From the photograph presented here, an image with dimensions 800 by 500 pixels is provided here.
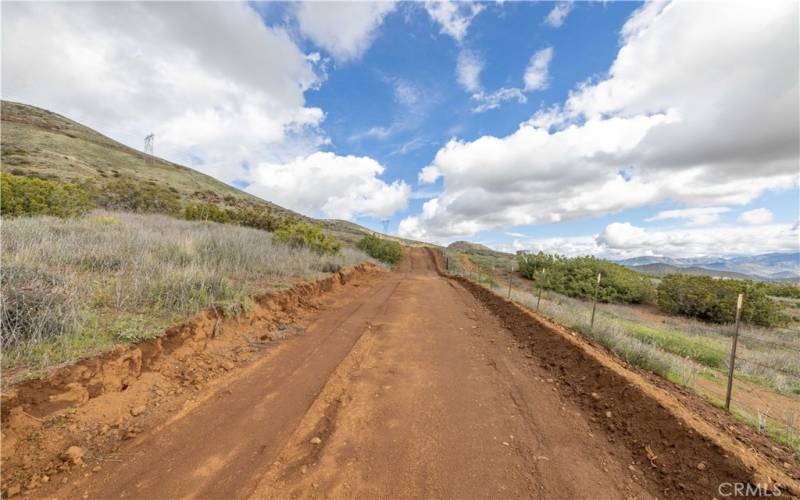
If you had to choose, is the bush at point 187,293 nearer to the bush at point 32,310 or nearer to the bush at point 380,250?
the bush at point 32,310

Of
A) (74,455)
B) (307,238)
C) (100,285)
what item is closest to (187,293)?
(100,285)

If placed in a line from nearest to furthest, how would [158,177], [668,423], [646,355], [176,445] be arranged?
1. [176,445]
2. [668,423]
3. [646,355]
4. [158,177]

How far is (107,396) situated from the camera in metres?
3.62

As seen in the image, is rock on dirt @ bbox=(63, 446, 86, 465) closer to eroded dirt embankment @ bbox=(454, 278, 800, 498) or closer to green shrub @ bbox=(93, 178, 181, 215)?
eroded dirt embankment @ bbox=(454, 278, 800, 498)

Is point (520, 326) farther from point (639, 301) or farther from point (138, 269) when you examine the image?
point (639, 301)

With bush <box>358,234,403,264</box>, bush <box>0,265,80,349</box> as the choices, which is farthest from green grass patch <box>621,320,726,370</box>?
bush <box>358,234,403,264</box>

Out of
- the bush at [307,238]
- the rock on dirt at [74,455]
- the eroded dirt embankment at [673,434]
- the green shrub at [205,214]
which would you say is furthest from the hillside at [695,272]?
the green shrub at [205,214]

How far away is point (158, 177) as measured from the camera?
45.6 metres

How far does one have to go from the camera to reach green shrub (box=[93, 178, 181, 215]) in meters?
20.5

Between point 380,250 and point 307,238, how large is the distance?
650 inches

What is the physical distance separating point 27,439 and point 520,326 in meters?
8.15

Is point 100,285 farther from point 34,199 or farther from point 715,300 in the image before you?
point 715,300

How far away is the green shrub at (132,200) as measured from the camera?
2053 cm

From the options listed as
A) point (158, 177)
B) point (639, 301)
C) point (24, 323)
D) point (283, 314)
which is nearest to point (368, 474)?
point (24, 323)
